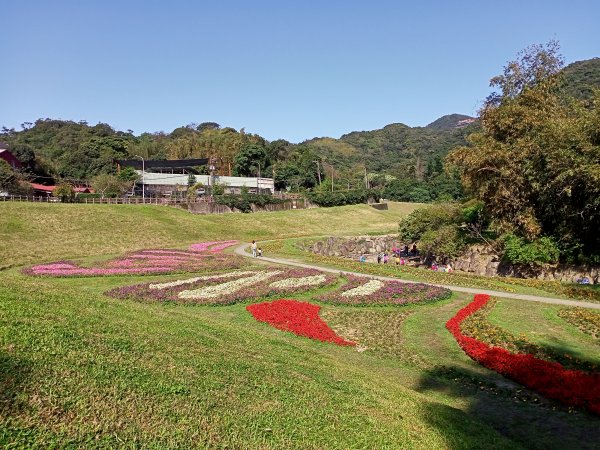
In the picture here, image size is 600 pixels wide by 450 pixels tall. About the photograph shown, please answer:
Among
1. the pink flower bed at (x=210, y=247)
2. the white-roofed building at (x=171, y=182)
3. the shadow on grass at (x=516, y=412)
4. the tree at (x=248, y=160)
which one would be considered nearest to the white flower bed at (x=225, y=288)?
the shadow on grass at (x=516, y=412)

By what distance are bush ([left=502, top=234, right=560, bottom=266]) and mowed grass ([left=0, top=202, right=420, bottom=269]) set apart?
34038 mm

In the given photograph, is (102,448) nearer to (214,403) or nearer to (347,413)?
(214,403)

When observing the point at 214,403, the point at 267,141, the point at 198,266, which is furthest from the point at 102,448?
the point at 267,141

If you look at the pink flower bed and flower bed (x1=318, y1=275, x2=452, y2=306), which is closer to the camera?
flower bed (x1=318, y1=275, x2=452, y2=306)

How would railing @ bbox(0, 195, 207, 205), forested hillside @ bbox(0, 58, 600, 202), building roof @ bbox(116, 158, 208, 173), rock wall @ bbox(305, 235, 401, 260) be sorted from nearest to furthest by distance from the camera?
rock wall @ bbox(305, 235, 401, 260) < railing @ bbox(0, 195, 207, 205) < building roof @ bbox(116, 158, 208, 173) < forested hillside @ bbox(0, 58, 600, 202)

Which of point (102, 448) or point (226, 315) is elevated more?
point (102, 448)

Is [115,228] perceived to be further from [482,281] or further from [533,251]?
[533,251]

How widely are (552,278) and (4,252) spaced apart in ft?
141

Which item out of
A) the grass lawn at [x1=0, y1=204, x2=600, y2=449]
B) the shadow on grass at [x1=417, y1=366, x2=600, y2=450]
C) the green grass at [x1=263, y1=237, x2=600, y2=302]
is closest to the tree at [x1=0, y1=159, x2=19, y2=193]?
the green grass at [x1=263, y1=237, x2=600, y2=302]

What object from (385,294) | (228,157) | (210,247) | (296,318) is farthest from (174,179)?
(296,318)

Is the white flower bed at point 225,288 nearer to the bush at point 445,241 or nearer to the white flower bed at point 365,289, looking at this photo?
the white flower bed at point 365,289

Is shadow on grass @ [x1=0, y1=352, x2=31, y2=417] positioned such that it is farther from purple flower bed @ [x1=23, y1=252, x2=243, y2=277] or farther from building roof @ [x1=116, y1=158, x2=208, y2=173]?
building roof @ [x1=116, y1=158, x2=208, y2=173]

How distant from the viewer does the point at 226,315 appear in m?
19.3

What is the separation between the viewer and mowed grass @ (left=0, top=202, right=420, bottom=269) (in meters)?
41.4
